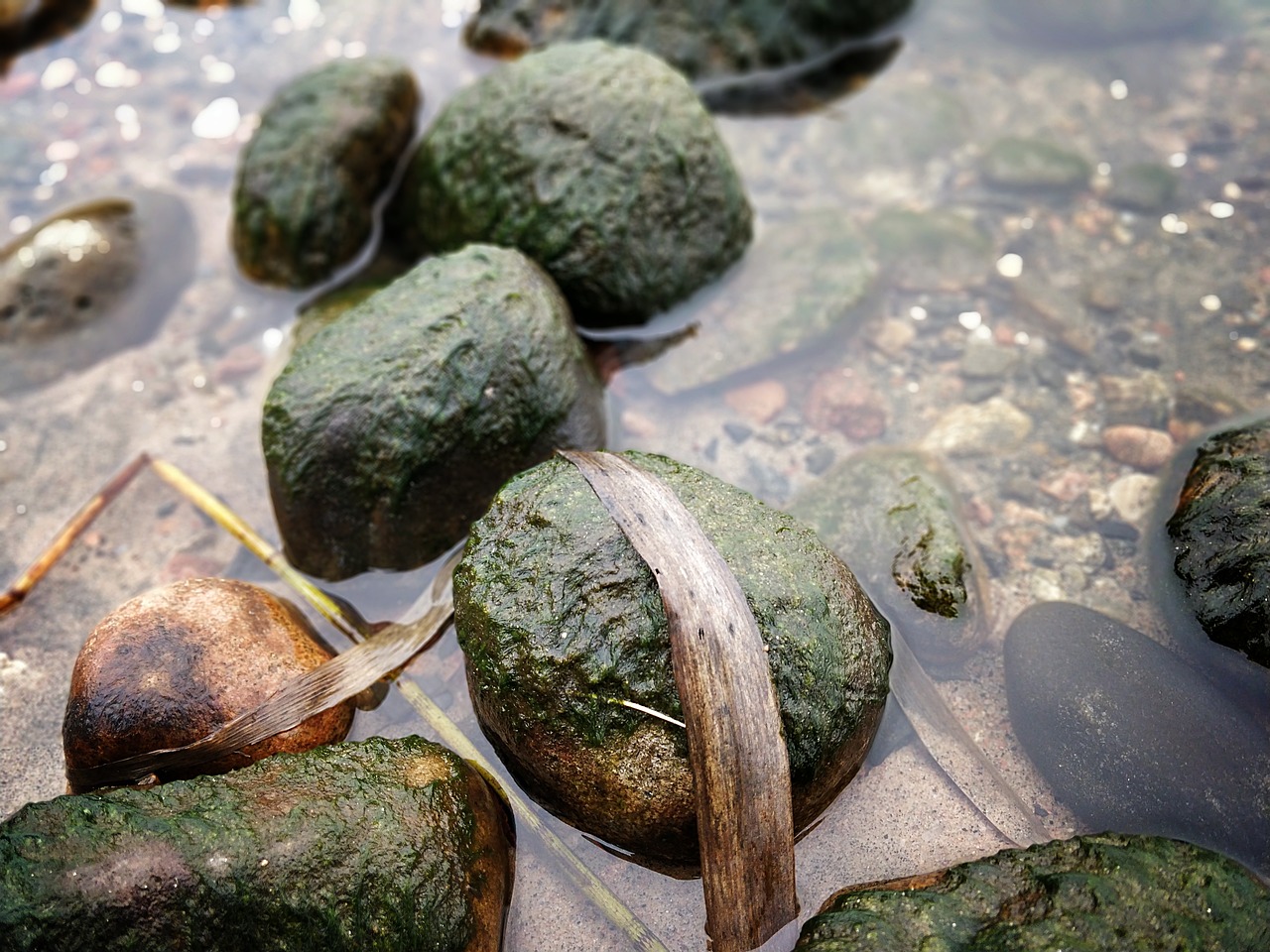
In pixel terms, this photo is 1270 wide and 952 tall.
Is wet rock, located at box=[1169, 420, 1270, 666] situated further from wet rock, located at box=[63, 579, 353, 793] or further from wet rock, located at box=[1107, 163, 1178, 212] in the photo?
wet rock, located at box=[63, 579, 353, 793]

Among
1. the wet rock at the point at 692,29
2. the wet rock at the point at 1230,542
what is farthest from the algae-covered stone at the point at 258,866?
the wet rock at the point at 692,29

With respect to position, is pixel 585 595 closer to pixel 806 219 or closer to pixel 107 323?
pixel 806 219

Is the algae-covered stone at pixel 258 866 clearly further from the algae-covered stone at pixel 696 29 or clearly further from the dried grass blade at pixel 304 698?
the algae-covered stone at pixel 696 29

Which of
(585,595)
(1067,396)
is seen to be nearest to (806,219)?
(1067,396)

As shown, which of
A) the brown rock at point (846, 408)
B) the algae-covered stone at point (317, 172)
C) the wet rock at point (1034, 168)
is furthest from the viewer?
the wet rock at point (1034, 168)

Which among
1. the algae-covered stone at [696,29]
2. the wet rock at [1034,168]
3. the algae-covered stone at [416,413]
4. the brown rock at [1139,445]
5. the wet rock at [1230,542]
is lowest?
the brown rock at [1139,445]

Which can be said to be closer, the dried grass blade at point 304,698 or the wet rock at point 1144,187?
the dried grass blade at point 304,698
